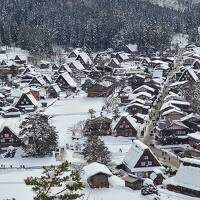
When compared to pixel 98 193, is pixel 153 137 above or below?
above

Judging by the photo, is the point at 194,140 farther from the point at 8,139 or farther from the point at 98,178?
the point at 8,139

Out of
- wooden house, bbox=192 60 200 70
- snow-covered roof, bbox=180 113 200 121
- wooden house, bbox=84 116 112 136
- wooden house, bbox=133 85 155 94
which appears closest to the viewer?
wooden house, bbox=84 116 112 136

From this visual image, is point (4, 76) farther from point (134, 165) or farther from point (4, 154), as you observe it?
point (134, 165)

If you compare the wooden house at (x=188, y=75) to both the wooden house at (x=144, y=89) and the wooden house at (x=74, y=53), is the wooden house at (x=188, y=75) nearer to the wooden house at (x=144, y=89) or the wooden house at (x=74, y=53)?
the wooden house at (x=144, y=89)

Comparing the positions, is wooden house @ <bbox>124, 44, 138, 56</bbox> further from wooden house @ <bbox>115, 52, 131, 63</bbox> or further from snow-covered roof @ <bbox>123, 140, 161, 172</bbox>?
snow-covered roof @ <bbox>123, 140, 161, 172</bbox>

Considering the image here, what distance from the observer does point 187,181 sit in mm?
25797

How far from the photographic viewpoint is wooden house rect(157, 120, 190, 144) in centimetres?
3484

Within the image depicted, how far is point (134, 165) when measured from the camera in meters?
28.5

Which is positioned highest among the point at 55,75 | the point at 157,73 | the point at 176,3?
the point at 176,3

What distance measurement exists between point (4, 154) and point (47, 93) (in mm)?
18608

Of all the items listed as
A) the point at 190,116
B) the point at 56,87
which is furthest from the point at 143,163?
the point at 56,87

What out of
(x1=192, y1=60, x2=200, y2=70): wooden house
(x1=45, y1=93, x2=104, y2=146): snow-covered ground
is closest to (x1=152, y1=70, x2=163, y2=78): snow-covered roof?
(x1=192, y1=60, x2=200, y2=70): wooden house

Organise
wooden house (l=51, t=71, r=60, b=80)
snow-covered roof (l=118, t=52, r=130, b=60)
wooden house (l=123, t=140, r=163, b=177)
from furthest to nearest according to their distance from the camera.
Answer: snow-covered roof (l=118, t=52, r=130, b=60) → wooden house (l=51, t=71, r=60, b=80) → wooden house (l=123, t=140, r=163, b=177)

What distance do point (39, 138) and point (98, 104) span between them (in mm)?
15512
